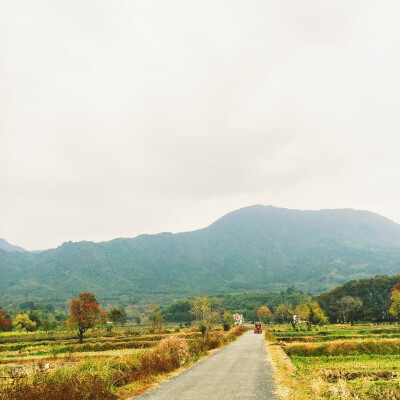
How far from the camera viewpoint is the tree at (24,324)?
378 feet

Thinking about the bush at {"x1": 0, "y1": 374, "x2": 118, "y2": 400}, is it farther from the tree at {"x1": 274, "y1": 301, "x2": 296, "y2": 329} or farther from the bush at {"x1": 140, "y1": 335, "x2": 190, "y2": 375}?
the tree at {"x1": 274, "y1": 301, "x2": 296, "y2": 329}

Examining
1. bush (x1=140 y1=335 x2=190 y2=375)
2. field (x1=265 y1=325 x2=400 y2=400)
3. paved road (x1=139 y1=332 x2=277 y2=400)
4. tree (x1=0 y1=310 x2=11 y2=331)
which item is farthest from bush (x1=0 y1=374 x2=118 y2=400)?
tree (x1=0 y1=310 x2=11 y2=331)

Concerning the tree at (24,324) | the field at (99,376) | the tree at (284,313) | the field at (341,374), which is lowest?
the tree at (284,313)

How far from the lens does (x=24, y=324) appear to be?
117438mm

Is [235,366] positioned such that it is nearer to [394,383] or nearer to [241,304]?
[394,383]

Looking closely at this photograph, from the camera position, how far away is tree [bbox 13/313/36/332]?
11506 cm

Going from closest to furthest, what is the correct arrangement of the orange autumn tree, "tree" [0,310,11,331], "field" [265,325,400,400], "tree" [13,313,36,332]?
"field" [265,325,400,400]
the orange autumn tree
"tree" [0,310,11,331]
"tree" [13,313,36,332]

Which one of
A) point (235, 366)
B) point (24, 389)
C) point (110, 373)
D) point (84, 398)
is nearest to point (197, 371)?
point (235, 366)

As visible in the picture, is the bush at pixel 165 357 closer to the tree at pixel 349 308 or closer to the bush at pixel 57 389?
the bush at pixel 57 389

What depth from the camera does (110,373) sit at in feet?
49.7

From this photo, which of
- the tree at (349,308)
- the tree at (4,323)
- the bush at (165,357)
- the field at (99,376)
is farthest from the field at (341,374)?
the tree at (4,323)

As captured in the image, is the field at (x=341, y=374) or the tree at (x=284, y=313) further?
the tree at (x=284, y=313)

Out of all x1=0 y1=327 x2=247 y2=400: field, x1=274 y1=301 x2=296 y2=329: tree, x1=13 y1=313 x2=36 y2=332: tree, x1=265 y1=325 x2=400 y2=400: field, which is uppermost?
x1=0 y1=327 x2=247 y2=400: field

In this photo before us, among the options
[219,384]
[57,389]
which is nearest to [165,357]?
[219,384]
